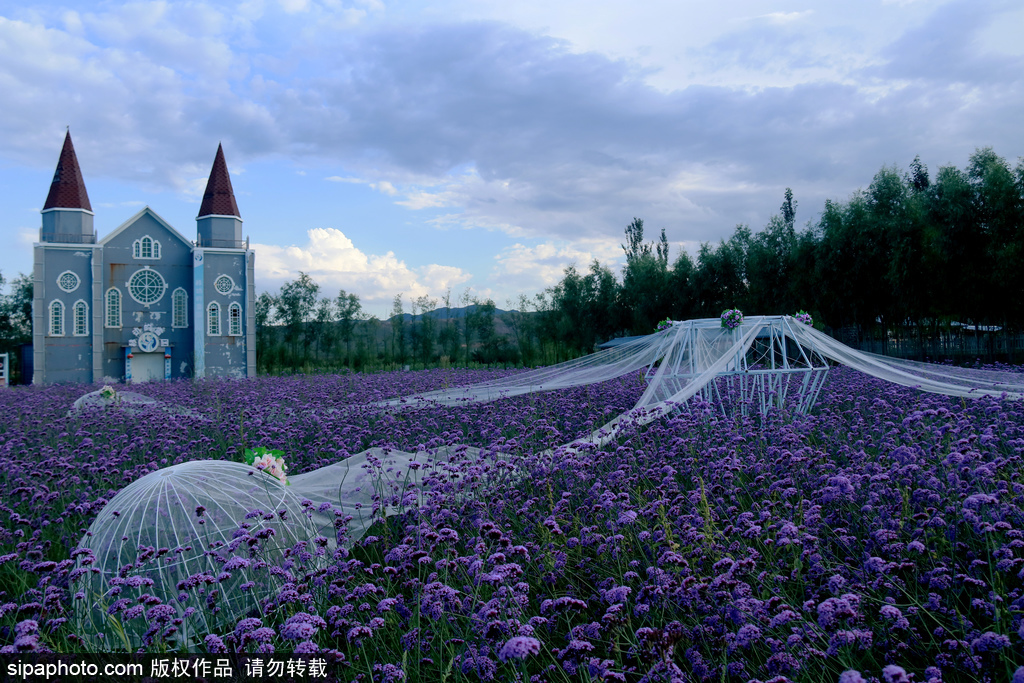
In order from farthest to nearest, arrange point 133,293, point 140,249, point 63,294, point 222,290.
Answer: point 222,290, point 140,249, point 133,293, point 63,294

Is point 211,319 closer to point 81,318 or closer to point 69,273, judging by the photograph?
point 81,318

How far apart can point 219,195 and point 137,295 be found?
5.39 metres

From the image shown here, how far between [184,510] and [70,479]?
1.84 metres

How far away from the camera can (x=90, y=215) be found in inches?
1038

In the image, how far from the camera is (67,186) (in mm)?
26016

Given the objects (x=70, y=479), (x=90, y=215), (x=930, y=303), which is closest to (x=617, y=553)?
→ (x=70, y=479)

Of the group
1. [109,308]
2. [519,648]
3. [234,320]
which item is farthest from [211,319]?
[519,648]

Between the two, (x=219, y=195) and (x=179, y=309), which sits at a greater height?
(x=219, y=195)

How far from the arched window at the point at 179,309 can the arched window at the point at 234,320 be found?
167 centimetres

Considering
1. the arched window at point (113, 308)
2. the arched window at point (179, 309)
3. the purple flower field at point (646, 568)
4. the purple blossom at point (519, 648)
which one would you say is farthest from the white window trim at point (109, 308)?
the purple blossom at point (519, 648)

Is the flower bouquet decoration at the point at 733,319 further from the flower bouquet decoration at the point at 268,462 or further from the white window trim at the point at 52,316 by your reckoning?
the white window trim at the point at 52,316

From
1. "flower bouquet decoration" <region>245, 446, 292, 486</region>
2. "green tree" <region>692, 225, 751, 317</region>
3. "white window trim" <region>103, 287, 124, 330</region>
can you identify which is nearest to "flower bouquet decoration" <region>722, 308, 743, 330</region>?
"flower bouquet decoration" <region>245, 446, 292, 486</region>

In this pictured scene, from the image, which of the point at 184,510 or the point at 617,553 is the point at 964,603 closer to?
the point at 617,553

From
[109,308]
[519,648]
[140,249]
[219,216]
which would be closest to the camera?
[519,648]
